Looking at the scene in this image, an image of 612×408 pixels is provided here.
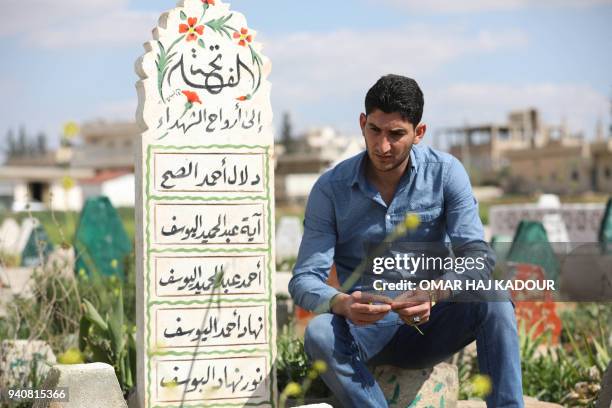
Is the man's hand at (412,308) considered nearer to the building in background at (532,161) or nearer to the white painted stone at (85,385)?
the white painted stone at (85,385)

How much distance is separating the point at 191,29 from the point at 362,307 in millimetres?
1393

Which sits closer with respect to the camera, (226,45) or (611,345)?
(226,45)

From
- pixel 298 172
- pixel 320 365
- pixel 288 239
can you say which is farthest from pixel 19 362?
pixel 298 172

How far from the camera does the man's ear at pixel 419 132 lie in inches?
138

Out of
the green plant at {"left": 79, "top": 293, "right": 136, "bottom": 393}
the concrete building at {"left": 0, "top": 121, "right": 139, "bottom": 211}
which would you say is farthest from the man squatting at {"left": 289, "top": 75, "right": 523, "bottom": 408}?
the concrete building at {"left": 0, "top": 121, "right": 139, "bottom": 211}

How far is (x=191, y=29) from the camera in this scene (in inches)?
148

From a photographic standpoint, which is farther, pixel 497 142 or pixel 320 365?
pixel 497 142

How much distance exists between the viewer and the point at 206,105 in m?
3.78

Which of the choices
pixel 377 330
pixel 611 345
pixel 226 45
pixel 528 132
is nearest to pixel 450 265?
pixel 377 330

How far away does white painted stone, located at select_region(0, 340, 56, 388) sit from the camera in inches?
172

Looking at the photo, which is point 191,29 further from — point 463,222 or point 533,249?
point 533,249

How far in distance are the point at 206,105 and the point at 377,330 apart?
3.79 feet

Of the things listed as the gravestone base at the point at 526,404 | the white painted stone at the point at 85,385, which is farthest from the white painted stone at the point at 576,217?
the white painted stone at the point at 85,385

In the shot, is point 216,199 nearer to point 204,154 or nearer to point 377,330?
point 204,154
